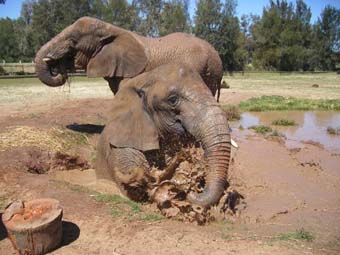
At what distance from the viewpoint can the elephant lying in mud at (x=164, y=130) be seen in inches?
232

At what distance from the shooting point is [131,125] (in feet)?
22.4

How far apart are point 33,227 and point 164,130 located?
246cm

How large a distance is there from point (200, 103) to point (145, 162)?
1316 mm

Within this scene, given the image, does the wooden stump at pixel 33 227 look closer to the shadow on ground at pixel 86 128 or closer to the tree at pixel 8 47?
the shadow on ground at pixel 86 128

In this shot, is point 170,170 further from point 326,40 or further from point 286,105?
point 326,40

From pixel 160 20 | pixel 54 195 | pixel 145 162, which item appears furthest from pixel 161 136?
pixel 160 20

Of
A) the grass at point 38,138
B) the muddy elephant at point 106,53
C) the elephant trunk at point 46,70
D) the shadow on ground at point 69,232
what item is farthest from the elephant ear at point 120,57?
the shadow on ground at point 69,232

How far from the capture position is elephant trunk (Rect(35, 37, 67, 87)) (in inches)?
441

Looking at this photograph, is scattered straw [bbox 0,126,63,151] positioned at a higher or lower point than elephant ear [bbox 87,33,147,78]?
lower

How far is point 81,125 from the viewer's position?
12.7m

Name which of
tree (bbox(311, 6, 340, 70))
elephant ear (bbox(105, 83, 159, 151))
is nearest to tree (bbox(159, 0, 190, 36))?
tree (bbox(311, 6, 340, 70))

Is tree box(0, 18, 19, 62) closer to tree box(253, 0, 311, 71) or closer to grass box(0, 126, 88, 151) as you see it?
tree box(253, 0, 311, 71)

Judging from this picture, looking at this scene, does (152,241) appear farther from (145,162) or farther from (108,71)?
(108,71)

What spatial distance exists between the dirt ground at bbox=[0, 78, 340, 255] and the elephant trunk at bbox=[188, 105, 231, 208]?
0.38m
